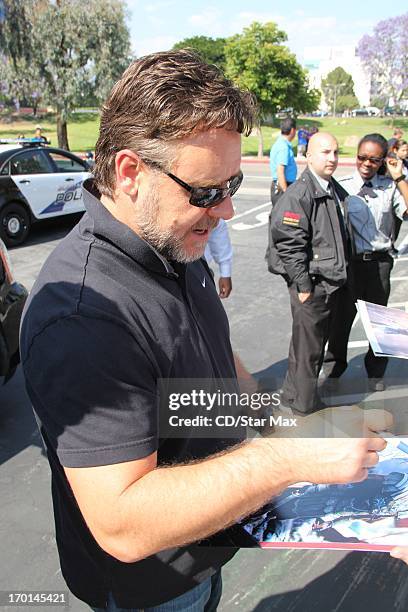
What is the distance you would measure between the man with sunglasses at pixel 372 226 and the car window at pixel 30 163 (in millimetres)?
6045

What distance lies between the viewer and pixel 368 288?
4.03 meters

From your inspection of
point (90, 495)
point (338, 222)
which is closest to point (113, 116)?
point (90, 495)

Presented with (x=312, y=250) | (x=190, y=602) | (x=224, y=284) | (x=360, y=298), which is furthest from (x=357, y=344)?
(x=190, y=602)

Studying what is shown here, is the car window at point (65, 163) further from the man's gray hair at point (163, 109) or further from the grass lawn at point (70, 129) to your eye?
the grass lawn at point (70, 129)

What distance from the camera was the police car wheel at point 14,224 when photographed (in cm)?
812

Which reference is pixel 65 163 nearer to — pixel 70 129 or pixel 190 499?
pixel 190 499

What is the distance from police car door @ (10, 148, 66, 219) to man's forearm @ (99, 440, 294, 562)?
321 inches

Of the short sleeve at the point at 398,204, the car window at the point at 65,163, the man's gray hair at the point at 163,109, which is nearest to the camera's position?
the man's gray hair at the point at 163,109

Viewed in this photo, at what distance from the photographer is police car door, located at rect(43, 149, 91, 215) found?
8930 mm

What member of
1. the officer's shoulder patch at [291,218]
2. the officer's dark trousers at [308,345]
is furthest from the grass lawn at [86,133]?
the officer's dark trousers at [308,345]

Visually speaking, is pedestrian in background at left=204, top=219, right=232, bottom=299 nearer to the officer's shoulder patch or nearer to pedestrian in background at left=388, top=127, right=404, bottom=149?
the officer's shoulder patch

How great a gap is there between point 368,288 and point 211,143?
10.2ft

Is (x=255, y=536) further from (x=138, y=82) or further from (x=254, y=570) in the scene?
(x=254, y=570)

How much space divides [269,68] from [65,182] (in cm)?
1949
